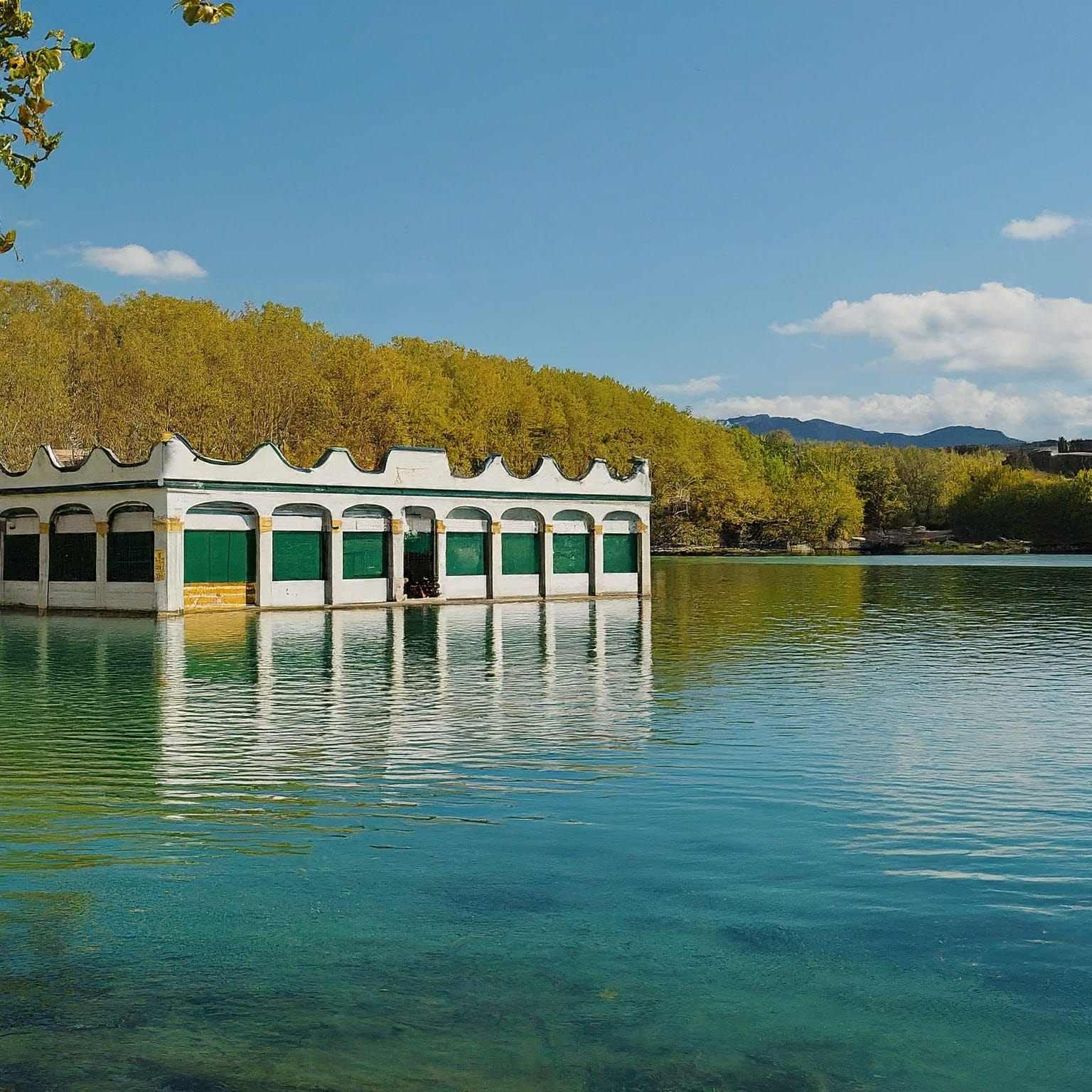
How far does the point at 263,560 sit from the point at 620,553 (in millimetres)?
17183

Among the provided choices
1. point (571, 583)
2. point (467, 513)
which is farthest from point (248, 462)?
point (571, 583)

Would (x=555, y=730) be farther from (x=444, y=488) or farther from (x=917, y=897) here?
(x=444, y=488)

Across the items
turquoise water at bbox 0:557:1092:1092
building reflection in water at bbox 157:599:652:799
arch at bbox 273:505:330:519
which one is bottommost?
turquoise water at bbox 0:557:1092:1092

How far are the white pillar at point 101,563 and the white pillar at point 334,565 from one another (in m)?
7.79

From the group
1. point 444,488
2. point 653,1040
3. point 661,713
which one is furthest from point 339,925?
point 444,488

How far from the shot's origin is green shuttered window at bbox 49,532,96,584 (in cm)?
4281

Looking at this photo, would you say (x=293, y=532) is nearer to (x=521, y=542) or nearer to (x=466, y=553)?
(x=466, y=553)

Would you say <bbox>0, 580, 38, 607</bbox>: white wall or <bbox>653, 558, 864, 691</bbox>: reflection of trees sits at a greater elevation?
<bbox>0, 580, 38, 607</bbox>: white wall

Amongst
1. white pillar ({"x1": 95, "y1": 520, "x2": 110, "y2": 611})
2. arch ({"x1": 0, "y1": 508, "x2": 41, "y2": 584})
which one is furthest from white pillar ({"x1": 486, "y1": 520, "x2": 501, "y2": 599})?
arch ({"x1": 0, "y1": 508, "x2": 41, "y2": 584})

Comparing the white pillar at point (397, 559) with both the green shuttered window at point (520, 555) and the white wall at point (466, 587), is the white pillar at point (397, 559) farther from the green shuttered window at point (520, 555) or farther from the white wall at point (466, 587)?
the green shuttered window at point (520, 555)

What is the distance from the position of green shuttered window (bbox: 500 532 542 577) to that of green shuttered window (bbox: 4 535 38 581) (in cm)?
1788

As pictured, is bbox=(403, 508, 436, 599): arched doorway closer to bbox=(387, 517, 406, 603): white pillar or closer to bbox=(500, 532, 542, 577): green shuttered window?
bbox=(387, 517, 406, 603): white pillar

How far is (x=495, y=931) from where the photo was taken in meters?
8.27

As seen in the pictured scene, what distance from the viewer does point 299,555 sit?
44.3 metres
